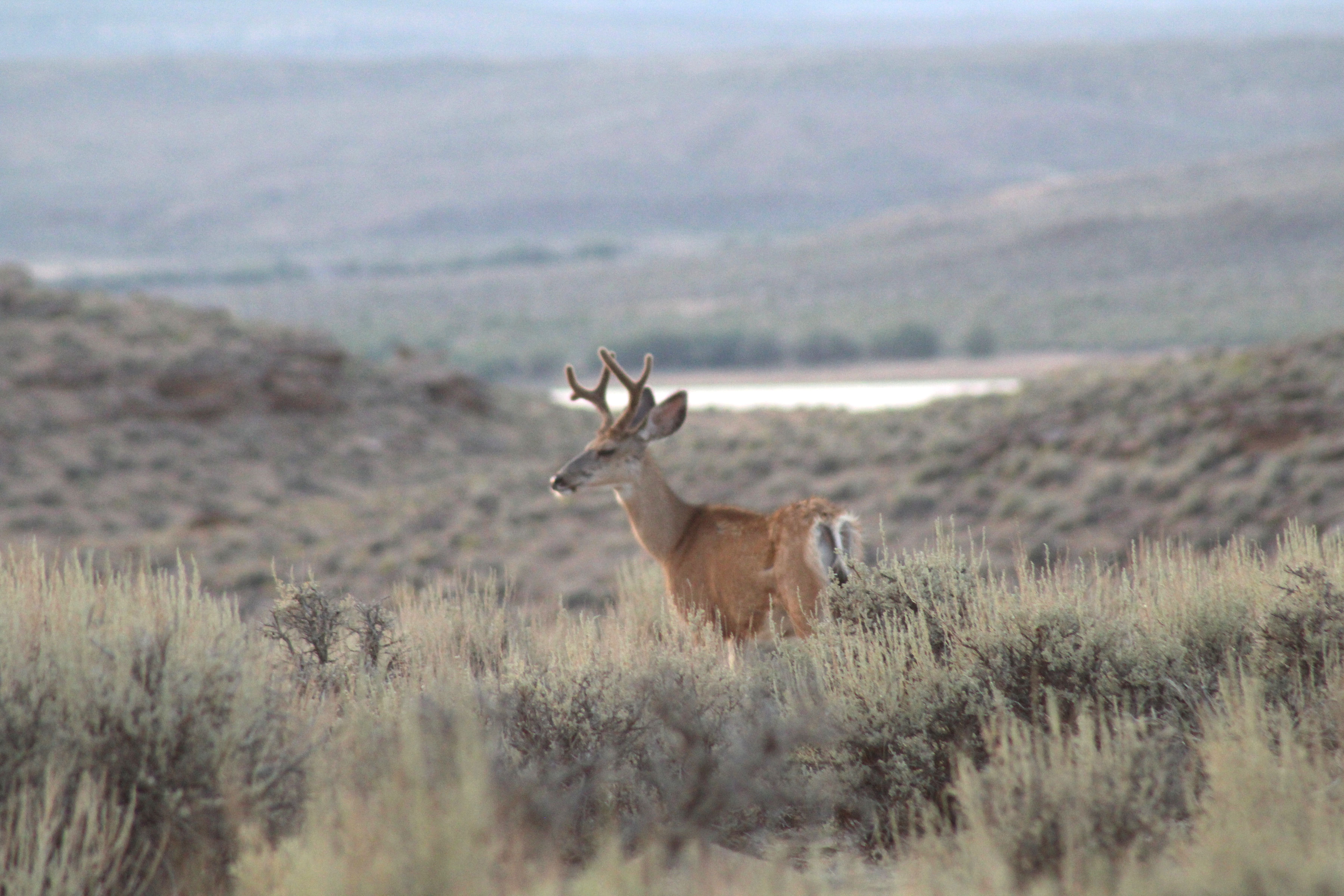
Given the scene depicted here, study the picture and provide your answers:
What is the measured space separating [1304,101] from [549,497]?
4682 inches

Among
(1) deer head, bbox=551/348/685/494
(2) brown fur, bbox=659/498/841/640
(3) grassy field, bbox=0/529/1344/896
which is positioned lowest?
(3) grassy field, bbox=0/529/1344/896

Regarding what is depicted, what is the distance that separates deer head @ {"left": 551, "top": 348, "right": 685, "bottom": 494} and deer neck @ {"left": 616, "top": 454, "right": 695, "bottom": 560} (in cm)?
7

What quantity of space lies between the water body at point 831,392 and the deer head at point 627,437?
2531 cm

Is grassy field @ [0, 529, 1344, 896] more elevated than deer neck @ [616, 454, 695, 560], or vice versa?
deer neck @ [616, 454, 695, 560]

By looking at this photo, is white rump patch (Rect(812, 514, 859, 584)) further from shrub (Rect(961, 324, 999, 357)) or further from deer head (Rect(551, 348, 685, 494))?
shrub (Rect(961, 324, 999, 357))

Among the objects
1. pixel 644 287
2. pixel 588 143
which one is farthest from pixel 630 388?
pixel 588 143

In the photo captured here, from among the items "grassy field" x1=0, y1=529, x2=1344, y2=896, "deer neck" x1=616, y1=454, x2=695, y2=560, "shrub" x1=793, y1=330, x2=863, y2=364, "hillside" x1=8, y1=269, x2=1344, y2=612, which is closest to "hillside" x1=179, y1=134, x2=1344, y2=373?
"shrub" x1=793, y1=330, x2=863, y2=364

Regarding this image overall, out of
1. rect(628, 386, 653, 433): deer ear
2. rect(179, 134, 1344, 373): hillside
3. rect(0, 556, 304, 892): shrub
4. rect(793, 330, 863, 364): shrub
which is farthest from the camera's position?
rect(179, 134, 1344, 373): hillside

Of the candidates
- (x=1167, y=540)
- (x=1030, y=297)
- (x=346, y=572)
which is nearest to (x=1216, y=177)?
(x=1030, y=297)

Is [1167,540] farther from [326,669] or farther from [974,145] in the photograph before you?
[974,145]

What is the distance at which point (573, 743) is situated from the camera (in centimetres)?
610

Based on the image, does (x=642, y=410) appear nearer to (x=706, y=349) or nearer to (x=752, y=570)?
(x=752, y=570)

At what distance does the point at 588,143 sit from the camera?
125 metres

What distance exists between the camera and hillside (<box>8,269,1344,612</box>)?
17406 millimetres
